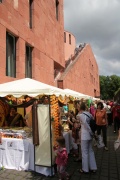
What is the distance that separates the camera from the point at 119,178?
5.31 metres

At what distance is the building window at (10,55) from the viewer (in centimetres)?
1144

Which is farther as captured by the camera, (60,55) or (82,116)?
(60,55)

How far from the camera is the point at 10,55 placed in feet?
38.6

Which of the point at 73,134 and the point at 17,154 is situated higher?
the point at 73,134

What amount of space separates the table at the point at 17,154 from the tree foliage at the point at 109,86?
A: 74.7 meters

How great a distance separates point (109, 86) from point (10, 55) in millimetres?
72625

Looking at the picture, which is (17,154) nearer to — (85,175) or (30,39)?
(85,175)

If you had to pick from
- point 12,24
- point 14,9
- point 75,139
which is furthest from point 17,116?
point 14,9

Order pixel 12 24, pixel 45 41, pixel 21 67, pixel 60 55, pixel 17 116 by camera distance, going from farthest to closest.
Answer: pixel 60 55 < pixel 45 41 < pixel 21 67 < pixel 12 24 < pixel 17 116

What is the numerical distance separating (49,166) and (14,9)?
904 centimetres

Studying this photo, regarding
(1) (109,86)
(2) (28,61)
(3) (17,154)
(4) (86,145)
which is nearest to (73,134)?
(4) (86,145)

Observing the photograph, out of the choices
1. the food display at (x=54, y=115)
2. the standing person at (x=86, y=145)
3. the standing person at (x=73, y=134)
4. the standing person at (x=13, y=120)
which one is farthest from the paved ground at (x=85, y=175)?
the standing person at (x=13, y=120)

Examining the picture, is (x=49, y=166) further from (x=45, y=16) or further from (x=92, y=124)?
(x=45, y=16)

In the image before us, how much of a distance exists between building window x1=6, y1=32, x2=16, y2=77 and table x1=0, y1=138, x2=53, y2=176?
5.73 metres
